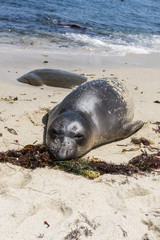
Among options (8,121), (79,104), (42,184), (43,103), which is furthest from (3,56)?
(42,184)

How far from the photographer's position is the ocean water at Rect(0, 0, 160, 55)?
11.1 meters

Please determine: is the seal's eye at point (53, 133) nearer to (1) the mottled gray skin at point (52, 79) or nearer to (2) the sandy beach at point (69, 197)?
(2) the sandy beach at point (69, 197)

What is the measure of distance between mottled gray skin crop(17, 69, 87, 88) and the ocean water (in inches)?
143

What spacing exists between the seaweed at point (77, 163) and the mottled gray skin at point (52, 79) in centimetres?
300

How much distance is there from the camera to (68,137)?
3.50 m

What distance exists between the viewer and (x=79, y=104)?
4.10 meters

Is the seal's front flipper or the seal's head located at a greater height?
the seal's head

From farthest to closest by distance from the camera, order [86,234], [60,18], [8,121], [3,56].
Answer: [60,18] → [3,56] → [8,121] → [86,234]

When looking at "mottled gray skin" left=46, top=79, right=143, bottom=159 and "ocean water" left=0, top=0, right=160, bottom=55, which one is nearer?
"mottled gray skin" left=46, top=79, right=143, bottom=159

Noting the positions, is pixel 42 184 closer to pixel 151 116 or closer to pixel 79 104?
pixel 79 104

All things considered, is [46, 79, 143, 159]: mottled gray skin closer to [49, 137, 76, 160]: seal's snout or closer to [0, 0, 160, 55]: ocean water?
[49, 137, 76, 160]: seal's snout

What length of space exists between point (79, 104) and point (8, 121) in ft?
3.44

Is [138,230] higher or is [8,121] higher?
[138,230]

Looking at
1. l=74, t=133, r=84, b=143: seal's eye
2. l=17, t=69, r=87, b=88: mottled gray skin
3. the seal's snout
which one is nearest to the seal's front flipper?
l=74, t=133, r=84, b=143: seal's eye
